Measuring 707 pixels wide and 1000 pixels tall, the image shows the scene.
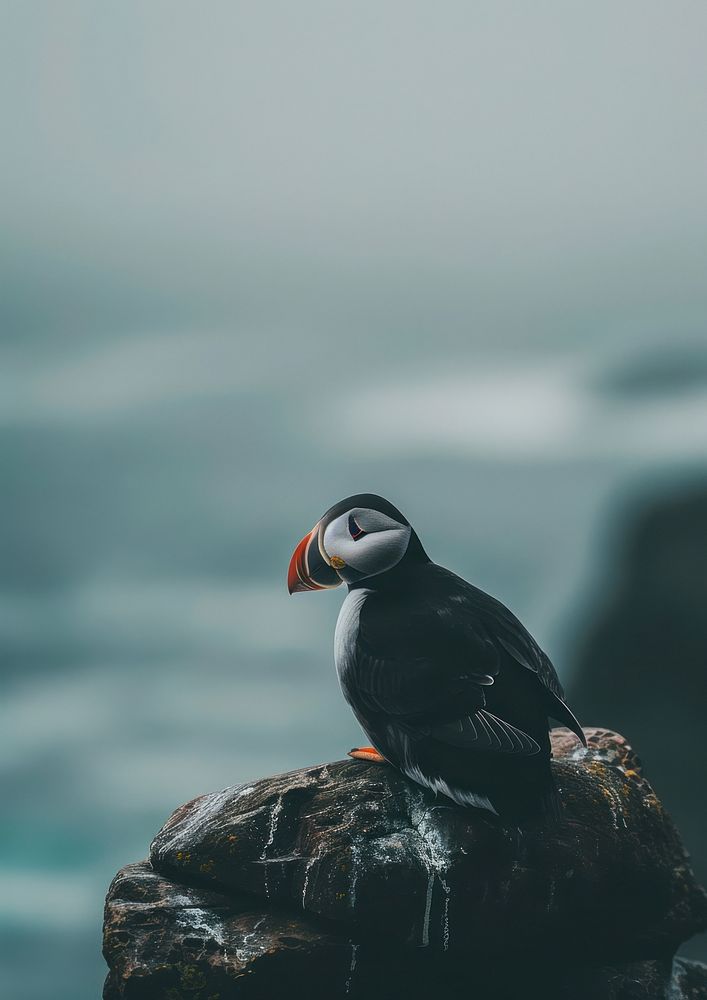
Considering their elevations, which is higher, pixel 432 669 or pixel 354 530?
pixel 354 530

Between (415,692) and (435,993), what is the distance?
1196 millimetres

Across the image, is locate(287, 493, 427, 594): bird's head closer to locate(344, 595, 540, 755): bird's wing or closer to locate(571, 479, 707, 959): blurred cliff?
locate(344, 595, 540, 755): bird's wing

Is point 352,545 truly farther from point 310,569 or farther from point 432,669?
point 432,669

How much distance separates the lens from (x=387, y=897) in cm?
381

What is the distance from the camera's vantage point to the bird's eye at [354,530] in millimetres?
4238

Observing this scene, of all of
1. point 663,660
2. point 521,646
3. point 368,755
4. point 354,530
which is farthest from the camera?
point 663,660

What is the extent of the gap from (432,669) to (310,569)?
28.8 inches

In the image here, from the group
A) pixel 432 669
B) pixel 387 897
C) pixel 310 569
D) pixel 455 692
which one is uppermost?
pixel 310 569

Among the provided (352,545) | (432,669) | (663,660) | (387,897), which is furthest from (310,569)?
(663,660)

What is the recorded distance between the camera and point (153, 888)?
13.9ft

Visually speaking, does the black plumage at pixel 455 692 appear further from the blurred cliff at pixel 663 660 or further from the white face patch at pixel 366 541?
the blurred cliff at pixel 663 660

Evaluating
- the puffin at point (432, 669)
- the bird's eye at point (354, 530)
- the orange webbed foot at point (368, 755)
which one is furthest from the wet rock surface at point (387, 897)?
the bird's eye at point (354, 530)

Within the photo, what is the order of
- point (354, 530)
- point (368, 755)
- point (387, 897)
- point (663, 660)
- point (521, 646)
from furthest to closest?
point (663, 660)
point (368, 755)
point (354, 530)
point (521, 646)
point (387, 897)

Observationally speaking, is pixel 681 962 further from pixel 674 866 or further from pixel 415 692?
pixel 415 692
